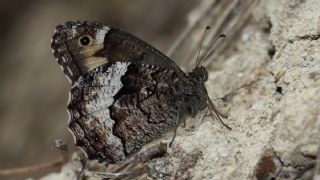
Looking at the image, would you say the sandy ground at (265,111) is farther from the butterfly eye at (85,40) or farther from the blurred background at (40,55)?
the blurred background at (40,55)

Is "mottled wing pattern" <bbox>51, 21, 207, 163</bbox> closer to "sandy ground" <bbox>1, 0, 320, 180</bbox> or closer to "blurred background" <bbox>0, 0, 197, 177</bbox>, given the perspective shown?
"sandy ground" <bbox>1, 0, 320, 180</bbox>

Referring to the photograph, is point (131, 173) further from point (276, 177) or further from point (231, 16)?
point (231, 16)

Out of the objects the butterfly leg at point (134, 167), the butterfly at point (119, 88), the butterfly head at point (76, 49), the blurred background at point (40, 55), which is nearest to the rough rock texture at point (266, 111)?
the butterfly leg at point (134, 167)

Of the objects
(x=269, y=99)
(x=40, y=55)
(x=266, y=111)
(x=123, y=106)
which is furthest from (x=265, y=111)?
(x=40, y=55)

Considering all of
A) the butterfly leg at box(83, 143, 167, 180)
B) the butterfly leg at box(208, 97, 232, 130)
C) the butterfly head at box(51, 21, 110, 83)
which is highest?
the butterfly head at box(51, 21, 110, 83)

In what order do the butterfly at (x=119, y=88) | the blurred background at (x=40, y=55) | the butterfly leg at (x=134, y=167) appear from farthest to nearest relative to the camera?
the blurred background at (x=40, y=55) < the butterfly at (x=119, y=88) < the butterfly leg at (x=134, y=167)

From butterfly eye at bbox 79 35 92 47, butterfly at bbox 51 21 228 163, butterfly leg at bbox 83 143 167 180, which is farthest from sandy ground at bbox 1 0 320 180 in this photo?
butterfly eye at bbox 79 35 92 47
